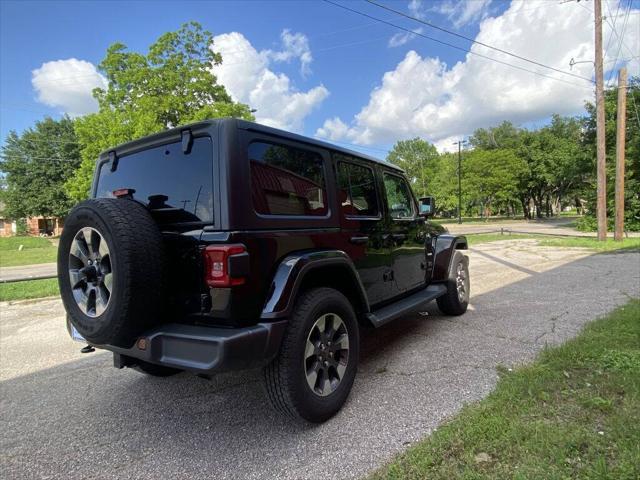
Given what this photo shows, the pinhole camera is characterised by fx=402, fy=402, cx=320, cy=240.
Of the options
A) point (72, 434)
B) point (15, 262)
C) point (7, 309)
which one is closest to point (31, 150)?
point (15, 262)

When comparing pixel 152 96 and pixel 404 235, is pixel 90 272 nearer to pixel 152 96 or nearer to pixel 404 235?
pixel 404 235

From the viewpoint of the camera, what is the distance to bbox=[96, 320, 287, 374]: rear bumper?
2.16 m

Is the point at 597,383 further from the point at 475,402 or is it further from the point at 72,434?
the point at 72,434

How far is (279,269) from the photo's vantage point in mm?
2523

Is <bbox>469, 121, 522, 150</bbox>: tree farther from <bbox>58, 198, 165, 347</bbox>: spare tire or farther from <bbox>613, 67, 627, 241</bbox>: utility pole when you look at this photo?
<bbox>58, 198, 165, 347</bbox>: spare tire

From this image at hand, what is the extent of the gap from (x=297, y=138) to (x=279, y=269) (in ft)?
3.41

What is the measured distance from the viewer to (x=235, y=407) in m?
3.04

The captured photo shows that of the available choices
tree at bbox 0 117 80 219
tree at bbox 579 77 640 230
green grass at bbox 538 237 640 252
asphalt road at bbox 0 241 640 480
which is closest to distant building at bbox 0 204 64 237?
tree at bbox 0 117 80 219

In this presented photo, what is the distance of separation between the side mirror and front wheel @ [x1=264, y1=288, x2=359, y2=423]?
2.41 metres

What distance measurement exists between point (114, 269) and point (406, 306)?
8.59 ft

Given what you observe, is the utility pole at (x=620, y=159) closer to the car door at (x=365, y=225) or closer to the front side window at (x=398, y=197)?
the front side window at (x=398, y=197)

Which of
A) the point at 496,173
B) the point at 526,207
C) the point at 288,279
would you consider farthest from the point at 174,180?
the point at 526,207

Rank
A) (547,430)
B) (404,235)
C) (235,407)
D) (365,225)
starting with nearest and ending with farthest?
(547,430) → (235,407) → (365,225) → (404,235)

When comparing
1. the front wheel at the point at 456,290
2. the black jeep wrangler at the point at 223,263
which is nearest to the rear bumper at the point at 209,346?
the black jeep wrangler at the point at 223,263
